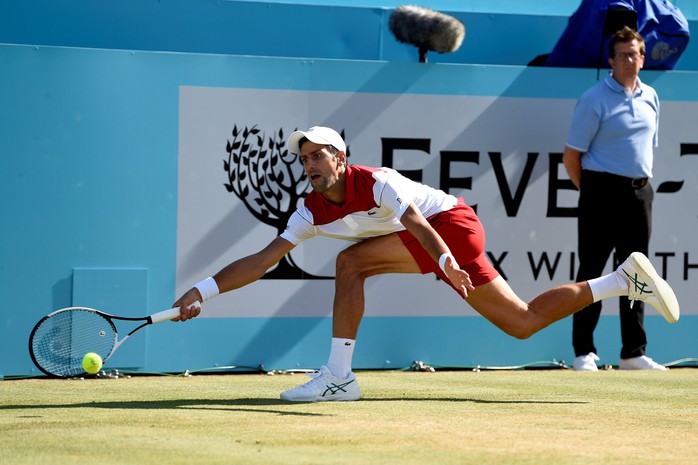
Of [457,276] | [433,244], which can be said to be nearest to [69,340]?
[433,244]

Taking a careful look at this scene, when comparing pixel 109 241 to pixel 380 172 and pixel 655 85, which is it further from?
pixel 655 85

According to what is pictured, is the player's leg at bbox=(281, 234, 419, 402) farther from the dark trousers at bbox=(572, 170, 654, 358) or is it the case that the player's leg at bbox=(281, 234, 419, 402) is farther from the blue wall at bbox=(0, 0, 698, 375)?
the dark trousers at bbox=(572, 170, 654, 358)

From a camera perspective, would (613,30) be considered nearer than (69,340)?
No

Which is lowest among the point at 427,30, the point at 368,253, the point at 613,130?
the point at 368,253

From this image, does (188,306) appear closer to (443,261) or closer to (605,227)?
(443,261)

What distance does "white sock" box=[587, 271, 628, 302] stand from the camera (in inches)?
238

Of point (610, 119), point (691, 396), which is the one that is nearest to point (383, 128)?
point (610, 119)

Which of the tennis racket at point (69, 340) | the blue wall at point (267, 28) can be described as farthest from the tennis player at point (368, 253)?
the blue wall at point (267, 28)

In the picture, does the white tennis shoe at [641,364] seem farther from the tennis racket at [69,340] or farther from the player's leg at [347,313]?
the tennis racket at [69,340]

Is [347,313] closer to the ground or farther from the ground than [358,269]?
closer to the ground

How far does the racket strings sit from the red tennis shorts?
151cm

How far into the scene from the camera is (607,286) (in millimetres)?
6062

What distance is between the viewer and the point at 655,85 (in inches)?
316

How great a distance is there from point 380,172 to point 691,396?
81.8 inches
